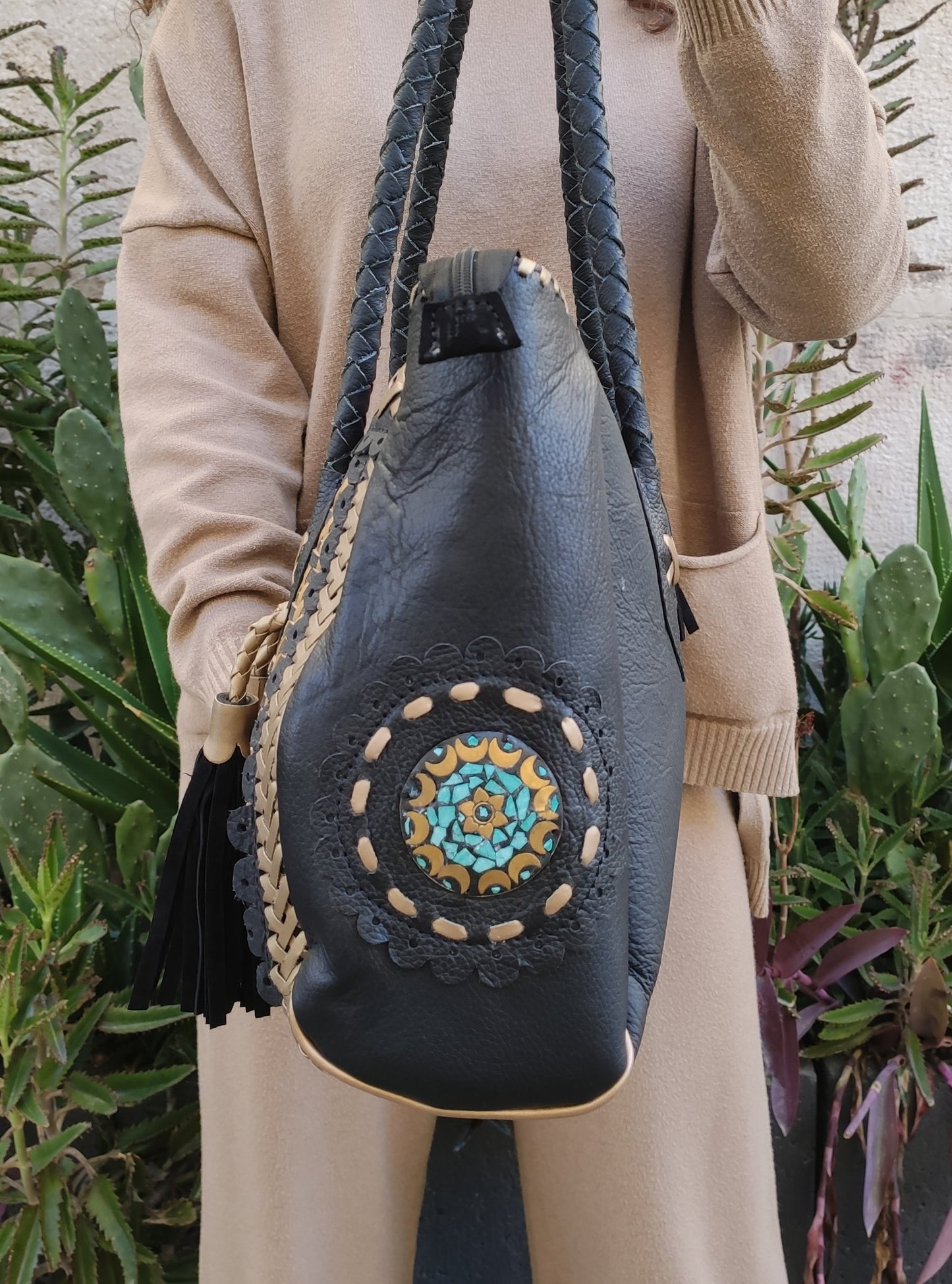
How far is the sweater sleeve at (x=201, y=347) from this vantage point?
545 mm

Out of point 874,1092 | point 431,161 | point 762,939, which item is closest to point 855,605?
point 762,939

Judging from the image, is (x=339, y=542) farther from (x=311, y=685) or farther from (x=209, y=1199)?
(x=209, y=1199)

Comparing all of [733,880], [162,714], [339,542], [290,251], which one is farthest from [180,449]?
[162,714]

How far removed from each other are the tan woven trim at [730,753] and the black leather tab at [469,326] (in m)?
0.31

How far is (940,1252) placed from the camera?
0.94 m

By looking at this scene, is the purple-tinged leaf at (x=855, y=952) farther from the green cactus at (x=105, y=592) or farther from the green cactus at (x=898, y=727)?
the green cactus at (x=105, y=592)

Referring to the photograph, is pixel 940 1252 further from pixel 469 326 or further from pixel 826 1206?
pixel 469 326

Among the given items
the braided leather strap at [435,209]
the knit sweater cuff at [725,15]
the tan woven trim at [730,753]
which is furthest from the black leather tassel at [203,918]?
the knit sweater cuff at [725,15]

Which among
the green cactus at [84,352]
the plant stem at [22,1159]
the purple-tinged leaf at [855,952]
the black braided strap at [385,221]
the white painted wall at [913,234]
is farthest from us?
the white painted wall at [913,234]

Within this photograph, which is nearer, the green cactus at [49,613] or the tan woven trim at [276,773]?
the tan woven trim at [276,773]

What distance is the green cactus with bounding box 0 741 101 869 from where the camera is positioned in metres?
0.93

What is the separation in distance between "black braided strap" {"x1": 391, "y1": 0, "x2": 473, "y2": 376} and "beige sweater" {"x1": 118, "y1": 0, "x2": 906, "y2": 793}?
139 mm

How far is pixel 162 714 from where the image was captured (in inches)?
44.4

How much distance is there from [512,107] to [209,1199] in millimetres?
702
